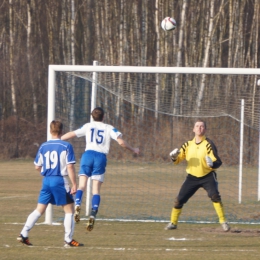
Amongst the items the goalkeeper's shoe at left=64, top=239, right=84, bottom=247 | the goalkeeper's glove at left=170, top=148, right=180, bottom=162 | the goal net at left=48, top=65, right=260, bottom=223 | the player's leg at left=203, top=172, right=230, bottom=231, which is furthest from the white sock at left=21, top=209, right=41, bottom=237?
the goal net at left=48, top=65, right=260, bottom=223

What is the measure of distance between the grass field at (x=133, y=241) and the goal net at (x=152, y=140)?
1076 millimetres

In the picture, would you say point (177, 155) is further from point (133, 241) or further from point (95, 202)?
point (133, 241)

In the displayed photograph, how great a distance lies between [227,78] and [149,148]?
9739 mm

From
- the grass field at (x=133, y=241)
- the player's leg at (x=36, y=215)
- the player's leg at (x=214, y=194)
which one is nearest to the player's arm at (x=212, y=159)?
the player's leg at (x=214, y=194)

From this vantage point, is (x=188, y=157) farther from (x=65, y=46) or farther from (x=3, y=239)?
(x=65, y=46)

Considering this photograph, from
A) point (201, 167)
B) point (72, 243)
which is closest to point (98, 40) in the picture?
point (201, 167)

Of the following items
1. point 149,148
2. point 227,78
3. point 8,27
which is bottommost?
point 149,148

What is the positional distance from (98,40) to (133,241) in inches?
1174

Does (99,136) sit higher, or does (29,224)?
(99,136)

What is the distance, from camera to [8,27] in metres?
42.2

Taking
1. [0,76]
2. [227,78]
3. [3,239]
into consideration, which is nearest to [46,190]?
[3,239]

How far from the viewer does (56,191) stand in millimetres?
9172

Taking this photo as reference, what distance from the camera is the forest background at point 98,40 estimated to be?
121 ft

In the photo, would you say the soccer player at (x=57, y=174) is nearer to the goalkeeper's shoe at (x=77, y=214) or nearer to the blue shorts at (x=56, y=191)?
the blue shorts at (x=56, y=191)
